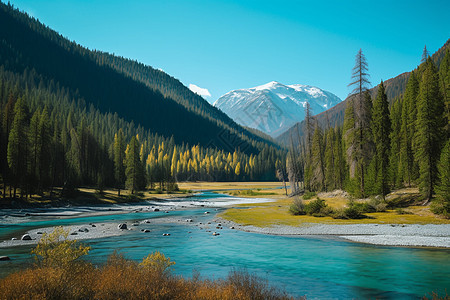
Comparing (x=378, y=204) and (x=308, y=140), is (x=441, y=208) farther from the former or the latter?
(x=308, y=140)

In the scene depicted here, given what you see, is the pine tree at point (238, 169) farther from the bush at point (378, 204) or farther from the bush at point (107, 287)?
the bush at point (107, 287)

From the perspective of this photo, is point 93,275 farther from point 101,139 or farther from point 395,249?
point 101,139

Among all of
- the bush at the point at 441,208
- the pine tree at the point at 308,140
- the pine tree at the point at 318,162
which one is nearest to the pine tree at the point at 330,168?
the pine tree at the point at 318,162

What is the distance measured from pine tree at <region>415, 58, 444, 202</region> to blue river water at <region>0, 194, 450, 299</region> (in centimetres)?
1863

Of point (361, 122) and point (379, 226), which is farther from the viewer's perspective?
point (361, 122)

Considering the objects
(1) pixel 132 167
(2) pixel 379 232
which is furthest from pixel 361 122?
(1) pixel 132 167

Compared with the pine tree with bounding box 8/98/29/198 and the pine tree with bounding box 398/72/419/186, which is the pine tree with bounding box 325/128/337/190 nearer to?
the pine tree with bounding box 398/72/419/186

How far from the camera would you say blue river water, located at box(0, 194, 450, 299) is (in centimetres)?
1435

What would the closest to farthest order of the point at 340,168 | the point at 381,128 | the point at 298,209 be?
the point at 298,209, the point at 381,128, the point at 340,168

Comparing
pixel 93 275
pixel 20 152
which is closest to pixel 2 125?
pixel 20 152

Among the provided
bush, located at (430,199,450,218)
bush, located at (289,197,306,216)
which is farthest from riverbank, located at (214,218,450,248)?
bush, located at (289,197,306,216)

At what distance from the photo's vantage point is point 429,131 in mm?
37438

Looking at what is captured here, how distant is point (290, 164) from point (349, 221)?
46.7m

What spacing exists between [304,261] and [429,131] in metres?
29.5
